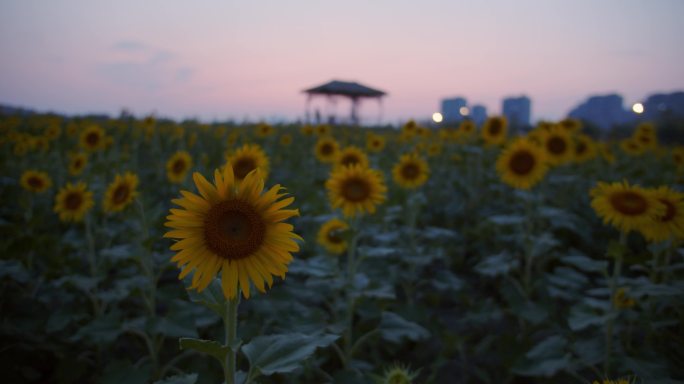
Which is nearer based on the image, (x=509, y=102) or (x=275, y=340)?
(x=275, y=340)

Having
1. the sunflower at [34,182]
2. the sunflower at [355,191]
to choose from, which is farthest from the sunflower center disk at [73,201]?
the sunflower at [355,191]

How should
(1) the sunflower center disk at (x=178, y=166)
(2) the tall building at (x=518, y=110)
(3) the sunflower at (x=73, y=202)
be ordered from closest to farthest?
(3) the sunflower at (x=73, y=202) < (1) the sunflower center disk at (x=178, y=166) < (2) the tall building at (x=518, y=110)

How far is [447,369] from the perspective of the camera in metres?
3.37

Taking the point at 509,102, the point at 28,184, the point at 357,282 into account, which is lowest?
the point at 357,282

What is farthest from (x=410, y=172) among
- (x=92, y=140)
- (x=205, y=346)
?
(x=92, y=140)

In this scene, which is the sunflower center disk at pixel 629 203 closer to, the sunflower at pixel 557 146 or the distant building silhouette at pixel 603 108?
the sunflower at pixel 557 146

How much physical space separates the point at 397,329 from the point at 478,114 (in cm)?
620

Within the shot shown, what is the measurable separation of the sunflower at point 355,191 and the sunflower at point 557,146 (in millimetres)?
2313

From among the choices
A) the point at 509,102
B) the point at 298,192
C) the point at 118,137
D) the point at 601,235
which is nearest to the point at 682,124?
the point at 509,102

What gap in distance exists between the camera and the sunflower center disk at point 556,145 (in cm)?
490

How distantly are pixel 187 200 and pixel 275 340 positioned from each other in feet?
1.86

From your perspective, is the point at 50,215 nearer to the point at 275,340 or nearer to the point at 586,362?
the point at 275,340

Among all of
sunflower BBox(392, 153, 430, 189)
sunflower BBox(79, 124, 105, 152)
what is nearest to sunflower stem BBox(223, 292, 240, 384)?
sunflower BBox(392, 153, 430, 189)

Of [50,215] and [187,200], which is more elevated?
[187,200]
